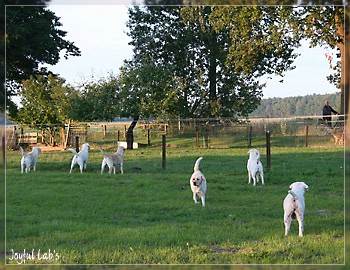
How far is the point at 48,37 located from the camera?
15.4ft

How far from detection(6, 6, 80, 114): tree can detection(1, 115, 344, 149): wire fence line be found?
525mm

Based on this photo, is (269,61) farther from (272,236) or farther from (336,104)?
(272,236)

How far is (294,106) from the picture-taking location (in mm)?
4734

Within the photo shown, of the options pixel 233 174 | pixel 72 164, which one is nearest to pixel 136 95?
pixel 72 164

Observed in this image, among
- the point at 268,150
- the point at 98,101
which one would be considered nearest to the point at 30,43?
the point at 98,101

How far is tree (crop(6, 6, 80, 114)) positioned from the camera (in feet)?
14.3

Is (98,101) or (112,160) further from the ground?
(98,101)

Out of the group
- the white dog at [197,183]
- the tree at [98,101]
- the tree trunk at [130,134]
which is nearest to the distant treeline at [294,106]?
the tree trunk at [130,134]

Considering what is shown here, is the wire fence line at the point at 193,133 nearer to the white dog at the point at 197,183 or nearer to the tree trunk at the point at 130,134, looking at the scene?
the tree trunk at the point at 130,134

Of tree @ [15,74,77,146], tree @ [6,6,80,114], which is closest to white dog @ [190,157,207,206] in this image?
tree @ [15,74,77,146]

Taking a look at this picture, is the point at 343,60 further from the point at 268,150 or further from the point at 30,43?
the point at 30,43

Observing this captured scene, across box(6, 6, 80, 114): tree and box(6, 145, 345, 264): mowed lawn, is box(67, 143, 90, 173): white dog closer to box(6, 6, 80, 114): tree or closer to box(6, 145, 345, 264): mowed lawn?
box(6, 145, 345, 264): mowed lawn

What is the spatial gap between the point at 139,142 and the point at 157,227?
1465 millimetres

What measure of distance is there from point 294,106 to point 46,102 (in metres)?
2.48
